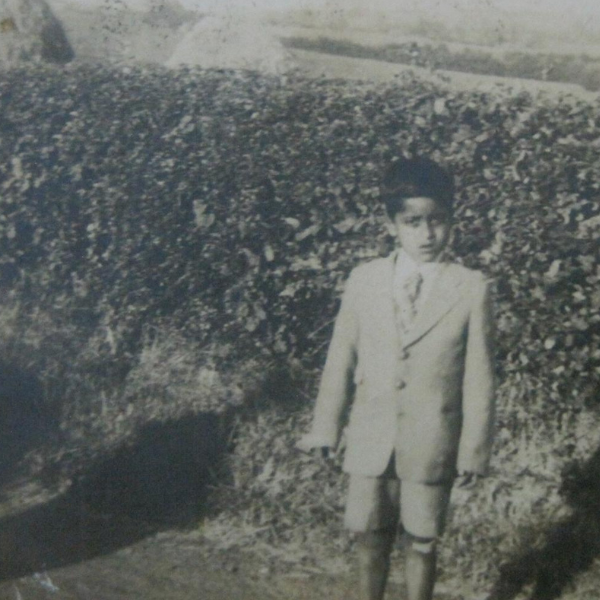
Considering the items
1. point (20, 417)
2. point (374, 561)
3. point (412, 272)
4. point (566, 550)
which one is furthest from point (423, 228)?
point (20, 417)

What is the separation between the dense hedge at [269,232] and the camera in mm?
3449

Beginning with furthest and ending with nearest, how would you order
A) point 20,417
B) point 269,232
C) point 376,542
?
point 20,417 < point 269,232 < point 376,542

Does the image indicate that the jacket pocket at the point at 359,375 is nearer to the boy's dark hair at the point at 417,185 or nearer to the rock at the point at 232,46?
the boy's dark hair at the point at 417,185

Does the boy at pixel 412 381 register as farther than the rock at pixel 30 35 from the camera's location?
No

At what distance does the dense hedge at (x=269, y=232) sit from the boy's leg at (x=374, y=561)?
662 mm

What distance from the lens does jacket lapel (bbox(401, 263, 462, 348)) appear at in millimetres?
2752

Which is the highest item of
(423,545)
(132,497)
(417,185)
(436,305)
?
(417,185)

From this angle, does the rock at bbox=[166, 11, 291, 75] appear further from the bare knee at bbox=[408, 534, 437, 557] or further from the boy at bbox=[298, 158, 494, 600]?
the bare knee at bbox=[408, 534, 437, 557]

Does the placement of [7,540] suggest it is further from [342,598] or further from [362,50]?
[362,50]

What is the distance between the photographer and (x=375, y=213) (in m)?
3.65

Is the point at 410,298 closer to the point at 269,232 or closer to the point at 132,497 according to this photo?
the point at 269,232

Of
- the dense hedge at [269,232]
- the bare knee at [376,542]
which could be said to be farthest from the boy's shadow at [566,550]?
the bare knee at [376,542]

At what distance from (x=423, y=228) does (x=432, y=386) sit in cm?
57

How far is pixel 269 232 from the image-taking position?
3.89 m
